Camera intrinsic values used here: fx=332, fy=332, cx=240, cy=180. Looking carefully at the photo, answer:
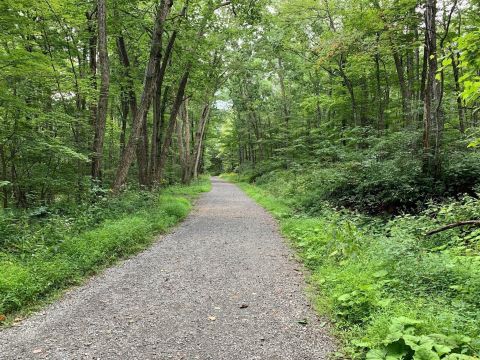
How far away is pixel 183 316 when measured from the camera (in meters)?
4.06

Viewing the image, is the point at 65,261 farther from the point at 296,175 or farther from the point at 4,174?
the point at 296,175

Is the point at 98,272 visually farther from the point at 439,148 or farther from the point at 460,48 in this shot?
the point at 439,148

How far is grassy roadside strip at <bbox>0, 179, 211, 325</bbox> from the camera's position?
4.29m

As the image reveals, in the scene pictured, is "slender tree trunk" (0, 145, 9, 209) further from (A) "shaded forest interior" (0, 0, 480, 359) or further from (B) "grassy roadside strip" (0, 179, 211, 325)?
(B) "grassy roadside strip" (0, 179, 211, 325)

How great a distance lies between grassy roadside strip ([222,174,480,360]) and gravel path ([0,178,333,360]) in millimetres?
342

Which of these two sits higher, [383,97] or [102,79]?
[383,97]

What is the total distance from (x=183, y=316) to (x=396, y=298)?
98.5 inches

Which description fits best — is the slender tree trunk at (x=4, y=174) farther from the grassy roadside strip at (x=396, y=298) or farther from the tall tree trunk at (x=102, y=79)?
the grassy roadside strip at (x=396, y=298)

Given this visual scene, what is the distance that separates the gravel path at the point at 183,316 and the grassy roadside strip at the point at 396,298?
13.5 inches

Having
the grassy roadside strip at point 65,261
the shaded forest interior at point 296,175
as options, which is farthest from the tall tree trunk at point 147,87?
the grassy roadside strip at point 65,261

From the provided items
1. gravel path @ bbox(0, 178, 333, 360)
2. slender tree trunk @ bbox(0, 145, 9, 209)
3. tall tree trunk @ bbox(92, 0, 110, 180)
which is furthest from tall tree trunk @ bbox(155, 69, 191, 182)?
gravel path @ bbox(0, 178, 333, 360)

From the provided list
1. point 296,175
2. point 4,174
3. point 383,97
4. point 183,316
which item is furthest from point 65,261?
point 383,97

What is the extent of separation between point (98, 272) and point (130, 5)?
9815 mm

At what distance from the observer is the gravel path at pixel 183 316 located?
3318 millimetres
